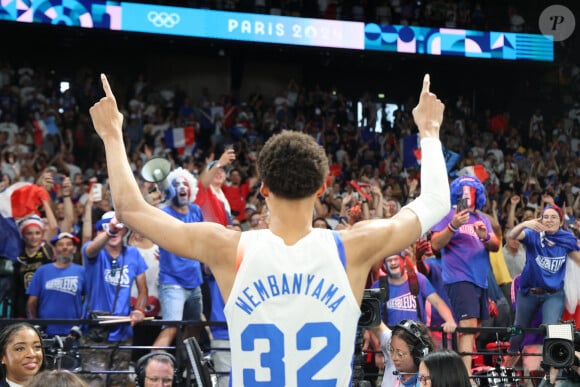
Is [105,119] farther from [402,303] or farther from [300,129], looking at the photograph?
[300,129]

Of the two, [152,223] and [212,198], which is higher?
[212,198]

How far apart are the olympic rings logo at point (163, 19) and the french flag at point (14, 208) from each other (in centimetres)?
725

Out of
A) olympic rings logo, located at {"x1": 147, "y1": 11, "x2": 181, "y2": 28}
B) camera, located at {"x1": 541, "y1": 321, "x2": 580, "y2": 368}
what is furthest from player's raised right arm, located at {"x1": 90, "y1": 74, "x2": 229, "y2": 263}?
olympic rings logo, located at {"x1": 147, "y1": 11, "x2": 181, "y2": 28}

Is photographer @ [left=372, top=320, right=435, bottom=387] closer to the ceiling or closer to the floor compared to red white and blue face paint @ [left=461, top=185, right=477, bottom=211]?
closer to the floor

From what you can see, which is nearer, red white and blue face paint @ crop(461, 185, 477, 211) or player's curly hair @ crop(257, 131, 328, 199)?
player's curly hair @ crop(257, 131, 328, 199)

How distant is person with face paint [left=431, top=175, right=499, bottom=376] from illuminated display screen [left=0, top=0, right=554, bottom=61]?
355 inches

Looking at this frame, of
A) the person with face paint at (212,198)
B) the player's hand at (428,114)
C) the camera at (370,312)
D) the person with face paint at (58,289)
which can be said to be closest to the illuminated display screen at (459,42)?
the person with face paint at (212,198)

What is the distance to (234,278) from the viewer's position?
246 centimetres

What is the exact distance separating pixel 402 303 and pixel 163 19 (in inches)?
377

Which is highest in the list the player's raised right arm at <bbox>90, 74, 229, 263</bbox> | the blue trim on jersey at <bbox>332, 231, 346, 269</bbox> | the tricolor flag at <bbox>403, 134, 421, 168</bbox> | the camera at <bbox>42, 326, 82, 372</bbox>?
the tricolor flag at <bbox>403, 134, 421, 168</bbox>

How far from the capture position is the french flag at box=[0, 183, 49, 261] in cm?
753

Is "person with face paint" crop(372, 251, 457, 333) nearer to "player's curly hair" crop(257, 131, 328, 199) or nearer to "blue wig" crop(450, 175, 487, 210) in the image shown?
"blue wig" crop(450, 175, 487, 210)

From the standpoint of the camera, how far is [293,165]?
96.5 inches

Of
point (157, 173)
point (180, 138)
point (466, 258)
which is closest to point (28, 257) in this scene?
point (157, 173)
